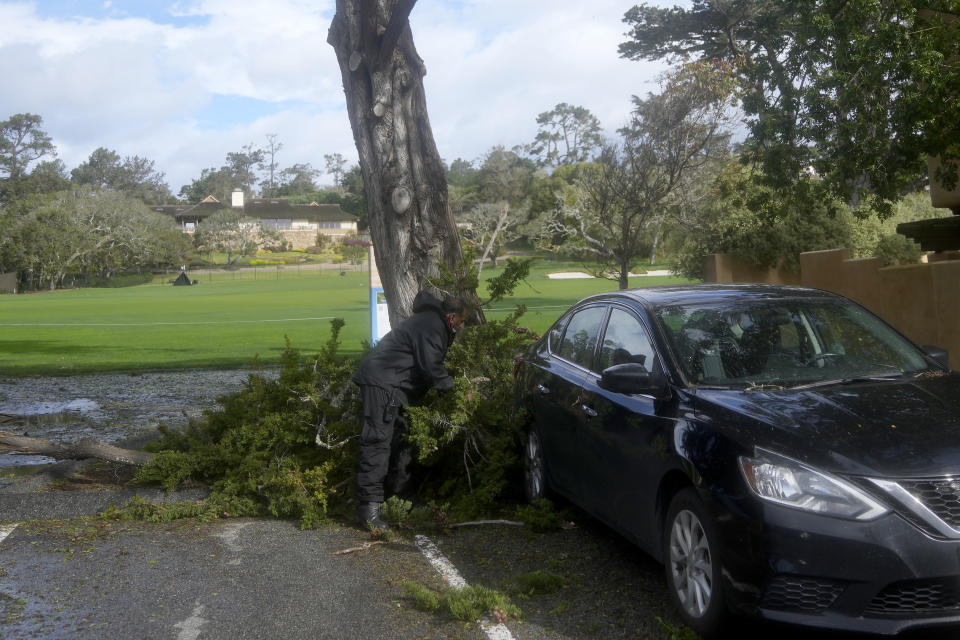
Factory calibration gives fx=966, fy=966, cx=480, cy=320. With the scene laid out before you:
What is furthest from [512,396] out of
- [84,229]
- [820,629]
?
[84,229]

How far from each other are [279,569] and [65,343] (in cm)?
2221

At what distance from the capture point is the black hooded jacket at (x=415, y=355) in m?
6.87

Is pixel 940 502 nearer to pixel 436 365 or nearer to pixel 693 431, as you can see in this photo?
pixel 693 431

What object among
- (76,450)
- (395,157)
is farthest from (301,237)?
(76,450)

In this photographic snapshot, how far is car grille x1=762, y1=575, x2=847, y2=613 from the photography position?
3.95m

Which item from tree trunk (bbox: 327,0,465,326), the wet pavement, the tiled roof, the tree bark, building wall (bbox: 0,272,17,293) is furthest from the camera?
the tiled roof

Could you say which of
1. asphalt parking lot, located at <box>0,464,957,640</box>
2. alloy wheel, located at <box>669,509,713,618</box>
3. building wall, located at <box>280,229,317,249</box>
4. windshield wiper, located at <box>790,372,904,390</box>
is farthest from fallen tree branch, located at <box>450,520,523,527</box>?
building wall, located at <box>280,229,317,249</box>

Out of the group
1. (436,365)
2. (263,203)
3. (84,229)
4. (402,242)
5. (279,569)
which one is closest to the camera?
(279,569)

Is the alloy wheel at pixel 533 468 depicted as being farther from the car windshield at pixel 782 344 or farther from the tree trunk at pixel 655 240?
the tree trunk at pixel 655 240

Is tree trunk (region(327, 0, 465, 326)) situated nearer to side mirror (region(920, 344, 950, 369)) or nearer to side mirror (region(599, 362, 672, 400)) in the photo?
side mirror (region(599, 362, 672, 400))

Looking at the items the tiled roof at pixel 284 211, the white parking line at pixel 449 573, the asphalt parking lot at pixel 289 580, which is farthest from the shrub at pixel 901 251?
the tiled roof at pixel 284 211

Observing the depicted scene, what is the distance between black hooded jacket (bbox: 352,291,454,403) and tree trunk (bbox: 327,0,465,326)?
2.20m

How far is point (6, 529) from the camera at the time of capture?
6.89m

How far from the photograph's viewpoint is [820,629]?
13.0 feet
